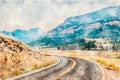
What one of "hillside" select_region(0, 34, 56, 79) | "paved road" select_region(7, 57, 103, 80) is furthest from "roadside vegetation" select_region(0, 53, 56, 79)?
"paved road" select_region(7, 57, 103, 80)

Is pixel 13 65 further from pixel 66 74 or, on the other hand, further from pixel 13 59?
pixel 66 74

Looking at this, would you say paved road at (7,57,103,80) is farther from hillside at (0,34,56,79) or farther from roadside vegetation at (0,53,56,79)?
hillside at (0,34,56,79)

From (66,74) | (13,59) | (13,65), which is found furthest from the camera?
A: (13,59)

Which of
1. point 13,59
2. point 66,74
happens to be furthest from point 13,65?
point 66,74

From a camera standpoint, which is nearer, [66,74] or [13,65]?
[66,74]

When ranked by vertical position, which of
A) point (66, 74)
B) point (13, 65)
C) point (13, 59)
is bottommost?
point (66, 74)

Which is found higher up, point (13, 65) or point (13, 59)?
point (13, 59)

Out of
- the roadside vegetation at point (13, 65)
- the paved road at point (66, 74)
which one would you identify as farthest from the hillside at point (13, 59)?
→ the paved road at point (66, 74)

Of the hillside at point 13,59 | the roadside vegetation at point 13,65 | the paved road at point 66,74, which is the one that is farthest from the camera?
the hillside at point 13,59

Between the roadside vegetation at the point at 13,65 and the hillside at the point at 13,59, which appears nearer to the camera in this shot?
the roadside vegetation at the point at 13,65

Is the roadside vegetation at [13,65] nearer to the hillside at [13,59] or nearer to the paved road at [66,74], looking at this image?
the hillside at [13,59]

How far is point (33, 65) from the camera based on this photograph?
3453 cm

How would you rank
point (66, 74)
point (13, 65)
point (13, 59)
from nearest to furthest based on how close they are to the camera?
point (66, 74)
point (13, 65)
point (13, 59)

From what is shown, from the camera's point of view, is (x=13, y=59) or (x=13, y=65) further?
(x=13, y=59)
